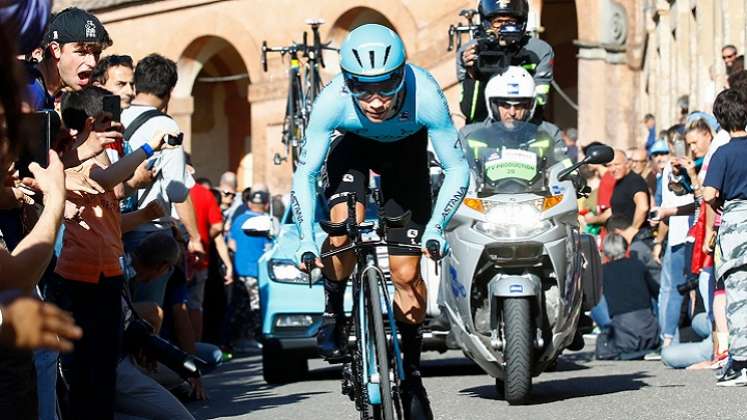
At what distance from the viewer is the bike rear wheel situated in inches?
304

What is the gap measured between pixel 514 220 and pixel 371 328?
10.7 feet

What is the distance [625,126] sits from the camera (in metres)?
33.6

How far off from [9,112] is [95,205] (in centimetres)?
471

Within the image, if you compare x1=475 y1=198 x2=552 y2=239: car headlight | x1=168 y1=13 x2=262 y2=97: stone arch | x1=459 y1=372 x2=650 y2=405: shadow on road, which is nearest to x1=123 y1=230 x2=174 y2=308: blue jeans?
x1=475 y1=198 x2=552 y2=239: car headlight

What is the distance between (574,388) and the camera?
1212 centimetres

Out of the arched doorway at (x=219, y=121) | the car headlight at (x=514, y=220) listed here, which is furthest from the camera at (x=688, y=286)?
the arched doorway at (x=219, y=121)

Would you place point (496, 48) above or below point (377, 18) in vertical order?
below

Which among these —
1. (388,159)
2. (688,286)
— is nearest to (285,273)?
(688,286)

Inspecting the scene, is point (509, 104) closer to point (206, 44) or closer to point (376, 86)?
point (376, 86)

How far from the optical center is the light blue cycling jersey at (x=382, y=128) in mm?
8492

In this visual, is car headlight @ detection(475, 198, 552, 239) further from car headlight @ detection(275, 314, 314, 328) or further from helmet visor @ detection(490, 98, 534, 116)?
car headlight @ detection(275, 314, 314, 328)

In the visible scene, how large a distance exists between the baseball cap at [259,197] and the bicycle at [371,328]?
1274 centimetres

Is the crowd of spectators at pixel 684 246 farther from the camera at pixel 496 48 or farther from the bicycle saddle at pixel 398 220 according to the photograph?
the bicycle saddle at pixel 398 220

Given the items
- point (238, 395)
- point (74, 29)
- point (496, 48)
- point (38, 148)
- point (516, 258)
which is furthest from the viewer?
point (496, 48)
